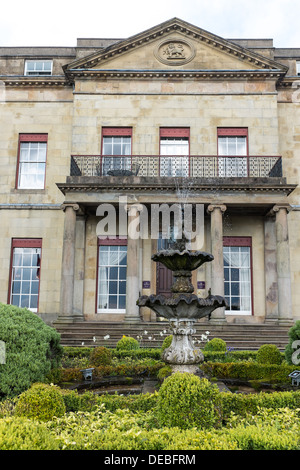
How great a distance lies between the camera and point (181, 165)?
1794 cm

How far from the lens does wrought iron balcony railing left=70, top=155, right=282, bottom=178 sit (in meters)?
17.9

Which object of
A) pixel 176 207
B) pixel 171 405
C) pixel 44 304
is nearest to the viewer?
pixel 171 405

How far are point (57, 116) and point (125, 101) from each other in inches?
136

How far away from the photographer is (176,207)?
16922 millimetres

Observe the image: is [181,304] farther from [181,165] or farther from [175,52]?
[175,52]

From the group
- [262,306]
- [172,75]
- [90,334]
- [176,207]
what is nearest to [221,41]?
[172,75]

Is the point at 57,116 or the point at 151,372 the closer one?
the point at 151,372

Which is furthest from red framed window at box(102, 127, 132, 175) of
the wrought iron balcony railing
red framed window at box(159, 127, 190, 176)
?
red framed window at box(159, 127, 190, 176)

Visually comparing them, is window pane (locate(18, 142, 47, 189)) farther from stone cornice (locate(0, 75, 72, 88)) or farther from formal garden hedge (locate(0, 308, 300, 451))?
formal garden hedge (locate(0, 308, 300, 451))

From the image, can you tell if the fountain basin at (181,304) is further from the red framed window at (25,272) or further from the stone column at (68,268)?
the red framed window at (25,272)

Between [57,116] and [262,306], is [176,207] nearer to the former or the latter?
[262,306]

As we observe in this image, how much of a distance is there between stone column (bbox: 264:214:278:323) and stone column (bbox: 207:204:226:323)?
286cm

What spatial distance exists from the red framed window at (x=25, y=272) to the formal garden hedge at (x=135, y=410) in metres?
9.93

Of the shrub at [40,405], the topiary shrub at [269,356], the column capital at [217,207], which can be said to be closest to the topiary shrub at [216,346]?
the topiary shrub at [269,356]
